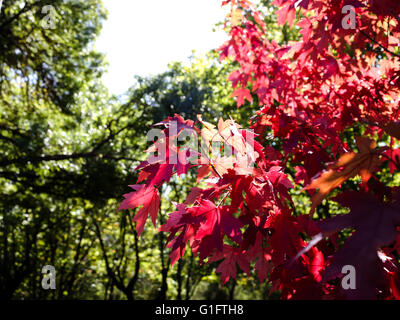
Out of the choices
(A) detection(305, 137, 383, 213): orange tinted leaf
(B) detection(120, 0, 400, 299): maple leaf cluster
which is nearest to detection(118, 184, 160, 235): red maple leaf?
(B) detection(120, 0, 400, 299): maple leaf cluster

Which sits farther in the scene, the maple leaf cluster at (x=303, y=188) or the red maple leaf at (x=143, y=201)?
the red maple leaf at (x=143, y=201)

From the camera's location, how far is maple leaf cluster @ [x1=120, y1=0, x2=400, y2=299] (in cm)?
99

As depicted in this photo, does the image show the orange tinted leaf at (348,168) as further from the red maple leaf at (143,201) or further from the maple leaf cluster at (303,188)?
the red maple leaf at (143,201)

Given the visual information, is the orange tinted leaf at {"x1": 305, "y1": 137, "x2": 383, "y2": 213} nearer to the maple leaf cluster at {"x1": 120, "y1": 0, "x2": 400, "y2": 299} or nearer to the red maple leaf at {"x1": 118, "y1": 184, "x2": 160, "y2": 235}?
the maple leaf cluster at {"x1": 120, "y1": 0, "x2": 400, "y2": 299}

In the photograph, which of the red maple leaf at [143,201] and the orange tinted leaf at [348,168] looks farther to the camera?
the red maple leaf at [143,201]

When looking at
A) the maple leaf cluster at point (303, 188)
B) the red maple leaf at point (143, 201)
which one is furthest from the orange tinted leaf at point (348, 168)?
the red maple leaf at point (143, 201)

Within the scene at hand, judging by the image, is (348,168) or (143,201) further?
(143,201)

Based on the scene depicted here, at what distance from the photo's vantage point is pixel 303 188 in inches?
48.1

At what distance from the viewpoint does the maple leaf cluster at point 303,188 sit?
988 millimetres

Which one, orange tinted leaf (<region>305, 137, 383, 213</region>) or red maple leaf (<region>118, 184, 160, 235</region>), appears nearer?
orange tinted leaf (<region>305, 137, 383, 213</region>)

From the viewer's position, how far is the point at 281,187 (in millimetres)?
1731

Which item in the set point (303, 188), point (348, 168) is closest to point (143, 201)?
point (303, 188)

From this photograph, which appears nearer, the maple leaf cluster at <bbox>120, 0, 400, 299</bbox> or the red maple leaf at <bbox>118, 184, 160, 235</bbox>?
the maple leaf cluster at <bbox>120, 0, 400, 299</bbox>

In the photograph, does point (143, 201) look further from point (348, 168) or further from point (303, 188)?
point (348, 168)
